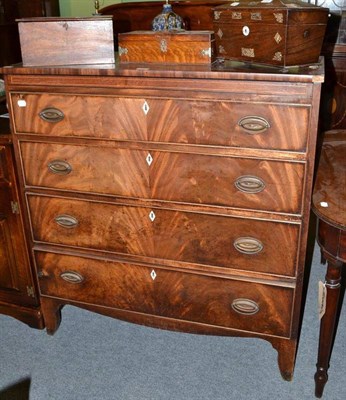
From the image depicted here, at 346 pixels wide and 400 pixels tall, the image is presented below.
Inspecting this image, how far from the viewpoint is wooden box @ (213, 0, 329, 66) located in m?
1.63

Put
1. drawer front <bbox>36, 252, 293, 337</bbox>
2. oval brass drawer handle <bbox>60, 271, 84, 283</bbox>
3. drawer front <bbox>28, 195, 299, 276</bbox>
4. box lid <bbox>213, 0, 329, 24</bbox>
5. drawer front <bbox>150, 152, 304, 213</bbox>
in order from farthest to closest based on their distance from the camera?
oval brass drawer handle <bbox>60, 271, 84, 283</bbox> → drawer front <bbox>36, 252, 293, 337</bbox> → drawer front <bbox>28, 195, 299, 276</bbox> → drawer front <bbox>150, 152, 304, 213</bbox> → box lid <bbox>213, 0, 329, 24</bbox>

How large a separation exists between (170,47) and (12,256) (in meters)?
1.18

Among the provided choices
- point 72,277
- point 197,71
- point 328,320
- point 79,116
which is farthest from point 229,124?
point 72,277

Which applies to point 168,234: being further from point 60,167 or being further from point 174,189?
point 60,167

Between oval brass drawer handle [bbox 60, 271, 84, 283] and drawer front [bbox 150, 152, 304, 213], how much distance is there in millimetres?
551

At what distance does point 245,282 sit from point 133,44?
1.01 meters

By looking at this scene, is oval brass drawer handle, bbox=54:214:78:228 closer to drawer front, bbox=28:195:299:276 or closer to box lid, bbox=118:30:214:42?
drawer front, bbox=28:195:299:276

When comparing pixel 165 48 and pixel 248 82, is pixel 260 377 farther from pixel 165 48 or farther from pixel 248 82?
pixel 165 48

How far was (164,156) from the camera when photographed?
1.85 metres

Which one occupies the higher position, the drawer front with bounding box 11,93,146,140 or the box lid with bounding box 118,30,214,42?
the box lid with bounding box 118,30,214,42

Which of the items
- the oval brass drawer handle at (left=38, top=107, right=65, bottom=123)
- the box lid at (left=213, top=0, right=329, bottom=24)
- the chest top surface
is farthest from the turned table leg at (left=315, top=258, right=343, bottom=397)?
the oval brass drawer handle at (left=38, top=107, right=65, bottom=123)

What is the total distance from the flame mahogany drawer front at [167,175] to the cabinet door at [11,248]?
0.11m

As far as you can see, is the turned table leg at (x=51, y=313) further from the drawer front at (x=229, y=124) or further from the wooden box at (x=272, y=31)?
the wooden box at (x=272, y=31)

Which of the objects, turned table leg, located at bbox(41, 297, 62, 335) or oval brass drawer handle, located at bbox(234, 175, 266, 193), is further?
turned table leg, located at bbox(41, 297, 62, 335)
